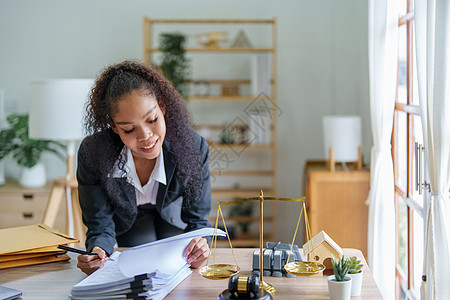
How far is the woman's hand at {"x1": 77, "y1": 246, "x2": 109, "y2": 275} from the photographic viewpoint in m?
1.65

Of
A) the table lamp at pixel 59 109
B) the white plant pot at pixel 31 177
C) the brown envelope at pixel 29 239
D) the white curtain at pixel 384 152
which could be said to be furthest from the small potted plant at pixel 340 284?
the white plant pot at pixel 31 177

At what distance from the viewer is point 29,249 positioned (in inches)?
68.1

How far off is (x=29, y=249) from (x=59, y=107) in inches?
52.0

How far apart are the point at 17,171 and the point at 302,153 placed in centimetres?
229

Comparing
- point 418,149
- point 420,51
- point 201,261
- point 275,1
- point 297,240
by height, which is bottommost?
point 297,240

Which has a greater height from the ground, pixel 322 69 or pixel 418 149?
pixel 322 69

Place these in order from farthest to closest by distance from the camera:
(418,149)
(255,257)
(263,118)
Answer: (263,118) → (418,149) → (255,257)

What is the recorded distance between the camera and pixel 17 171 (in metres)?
4.41

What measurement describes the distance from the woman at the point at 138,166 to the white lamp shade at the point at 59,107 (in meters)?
0.95

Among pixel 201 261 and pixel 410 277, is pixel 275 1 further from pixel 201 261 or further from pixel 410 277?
pixel 201 261

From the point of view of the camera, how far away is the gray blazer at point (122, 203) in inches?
76.3

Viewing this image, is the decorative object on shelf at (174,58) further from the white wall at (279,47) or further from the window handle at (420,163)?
the window handle at (420,163)

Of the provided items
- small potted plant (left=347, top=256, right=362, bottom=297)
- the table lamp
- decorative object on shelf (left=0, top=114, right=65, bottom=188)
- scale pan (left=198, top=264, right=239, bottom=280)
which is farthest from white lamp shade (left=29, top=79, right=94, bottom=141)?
small potted plant (left=347, top=256, right=362, bottom=297)

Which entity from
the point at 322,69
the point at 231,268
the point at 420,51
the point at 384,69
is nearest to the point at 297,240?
the point at 322,69
